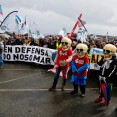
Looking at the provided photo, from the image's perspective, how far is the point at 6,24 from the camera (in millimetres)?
7164

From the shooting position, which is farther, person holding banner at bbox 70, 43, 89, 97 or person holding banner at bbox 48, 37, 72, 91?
person holding banner at bbox 48, 37, 72, 91

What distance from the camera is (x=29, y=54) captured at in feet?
26.6

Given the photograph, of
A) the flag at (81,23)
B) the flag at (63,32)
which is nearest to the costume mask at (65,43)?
the flag at (81,23)

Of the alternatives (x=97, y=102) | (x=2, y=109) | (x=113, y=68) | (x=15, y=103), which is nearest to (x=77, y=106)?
(x=97, y=102)

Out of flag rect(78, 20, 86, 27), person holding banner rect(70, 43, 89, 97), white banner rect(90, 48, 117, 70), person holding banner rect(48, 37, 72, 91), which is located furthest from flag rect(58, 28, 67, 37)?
person holding banner rect(70, 43, 89, 97)

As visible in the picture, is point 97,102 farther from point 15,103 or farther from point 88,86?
point 15,103

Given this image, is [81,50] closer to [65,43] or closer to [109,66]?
[65,43]

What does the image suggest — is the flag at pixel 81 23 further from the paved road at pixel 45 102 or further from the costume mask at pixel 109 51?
the costume mask at pixel 109 51

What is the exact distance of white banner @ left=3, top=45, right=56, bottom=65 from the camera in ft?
25.0

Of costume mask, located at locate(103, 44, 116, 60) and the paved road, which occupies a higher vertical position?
costume mask, located at locate(103, 44, 116, 60)

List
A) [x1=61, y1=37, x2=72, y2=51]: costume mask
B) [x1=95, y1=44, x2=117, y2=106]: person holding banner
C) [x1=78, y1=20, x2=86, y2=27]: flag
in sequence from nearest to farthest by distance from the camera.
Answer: [x1=95, y1=44, x2=117, y2=106]: person holding banner → [x1=61, y1=37, x2=72, y2=51]: costume mask → [x1=78, y1=20, x2=86, y2=27]: flag

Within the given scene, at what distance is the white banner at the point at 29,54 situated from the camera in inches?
300

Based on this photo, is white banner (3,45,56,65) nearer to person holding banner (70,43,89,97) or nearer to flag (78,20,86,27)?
flag (78,20,86,27)

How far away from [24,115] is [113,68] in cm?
239
